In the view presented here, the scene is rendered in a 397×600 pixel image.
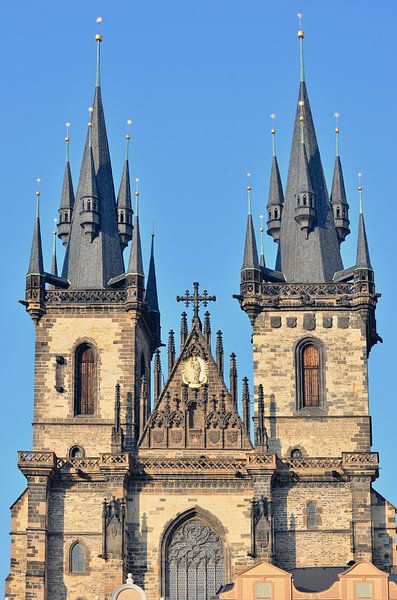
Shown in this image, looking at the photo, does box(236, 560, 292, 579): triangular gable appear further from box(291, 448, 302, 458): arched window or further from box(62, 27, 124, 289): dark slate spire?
box(62, 27, 124, 289): dark slate spire

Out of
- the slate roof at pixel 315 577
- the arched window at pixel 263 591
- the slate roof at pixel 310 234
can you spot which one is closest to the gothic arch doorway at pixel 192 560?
the slate roof at pixel 315 577

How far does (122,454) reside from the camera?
6562cm

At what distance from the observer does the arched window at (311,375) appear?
68.0 meters

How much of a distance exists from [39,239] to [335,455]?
43.0 feet

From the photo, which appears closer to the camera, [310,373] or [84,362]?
[310,373]

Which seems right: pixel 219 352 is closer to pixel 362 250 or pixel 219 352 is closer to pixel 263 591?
pixel 362 250

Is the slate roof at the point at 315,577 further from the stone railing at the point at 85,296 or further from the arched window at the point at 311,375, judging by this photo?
the stone railing at the point at 85,296

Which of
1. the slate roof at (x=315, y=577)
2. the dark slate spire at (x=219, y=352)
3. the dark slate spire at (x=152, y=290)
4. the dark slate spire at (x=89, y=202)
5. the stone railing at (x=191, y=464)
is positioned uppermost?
the dark slate spire at (x=89, y=202)

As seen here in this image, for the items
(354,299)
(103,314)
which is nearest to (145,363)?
(103,314)

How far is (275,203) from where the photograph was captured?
73.0 m

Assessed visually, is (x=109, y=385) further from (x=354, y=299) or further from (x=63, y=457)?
(x=354, y=299)

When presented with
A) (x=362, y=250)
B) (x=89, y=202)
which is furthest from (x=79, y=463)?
(x=362, y=250)

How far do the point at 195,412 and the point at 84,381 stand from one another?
4.11 meters

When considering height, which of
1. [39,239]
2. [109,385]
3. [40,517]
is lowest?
[40,517]
